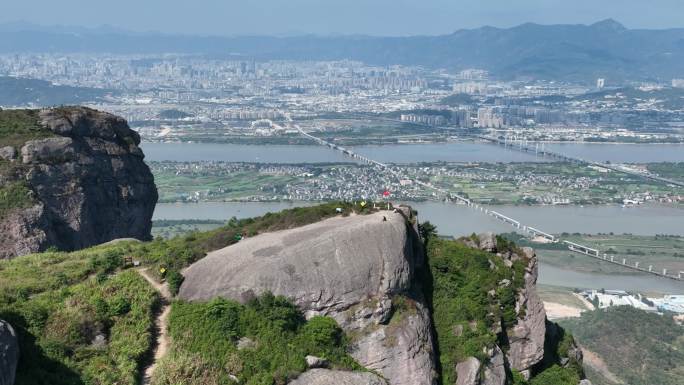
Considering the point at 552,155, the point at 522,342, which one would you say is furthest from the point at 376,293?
the point at 552,155

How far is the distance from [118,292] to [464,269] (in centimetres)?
779

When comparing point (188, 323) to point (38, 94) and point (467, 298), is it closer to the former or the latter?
point (467, 298)

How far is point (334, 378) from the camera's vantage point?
43.5 feet

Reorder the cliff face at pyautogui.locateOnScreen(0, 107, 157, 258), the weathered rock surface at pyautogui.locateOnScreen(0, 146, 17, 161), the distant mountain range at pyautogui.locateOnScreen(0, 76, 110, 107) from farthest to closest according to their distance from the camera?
the distant mountain range at pyautogui.locateOnScreen(0, 76, 110, 107) < the weathered rock surface at pyautogui.locateOnScreen(0, 146, 17, 161) < the cliff face at pyautogui.locateOnScreen(0, 107, 157, 258)

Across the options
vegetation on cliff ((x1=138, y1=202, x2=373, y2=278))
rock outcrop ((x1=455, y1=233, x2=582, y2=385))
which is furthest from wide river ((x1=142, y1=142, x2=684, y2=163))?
rock outcrop ((x1=455, y1=233, x2=582, y2=385))

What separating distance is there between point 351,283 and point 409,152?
87676 millimetres

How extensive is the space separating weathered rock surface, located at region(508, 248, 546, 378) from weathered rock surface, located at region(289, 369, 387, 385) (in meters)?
4.71

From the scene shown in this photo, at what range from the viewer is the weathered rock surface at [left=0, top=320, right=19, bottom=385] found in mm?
11227

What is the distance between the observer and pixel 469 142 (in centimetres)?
11512

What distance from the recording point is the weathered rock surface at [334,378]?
13125 mm

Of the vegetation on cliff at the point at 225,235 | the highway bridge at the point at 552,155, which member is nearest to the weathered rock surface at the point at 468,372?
the vegetation on cliff at the point at 225,235

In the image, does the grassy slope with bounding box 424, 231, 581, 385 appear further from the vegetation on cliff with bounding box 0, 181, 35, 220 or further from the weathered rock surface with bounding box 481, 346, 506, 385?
the vegetation on cliff with bounding box 0, 181, 35, 220

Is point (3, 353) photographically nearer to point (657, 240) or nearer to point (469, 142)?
point (657, 240)

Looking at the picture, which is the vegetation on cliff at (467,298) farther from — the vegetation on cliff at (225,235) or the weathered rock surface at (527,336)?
the vegetation on cliff at (225,235)
